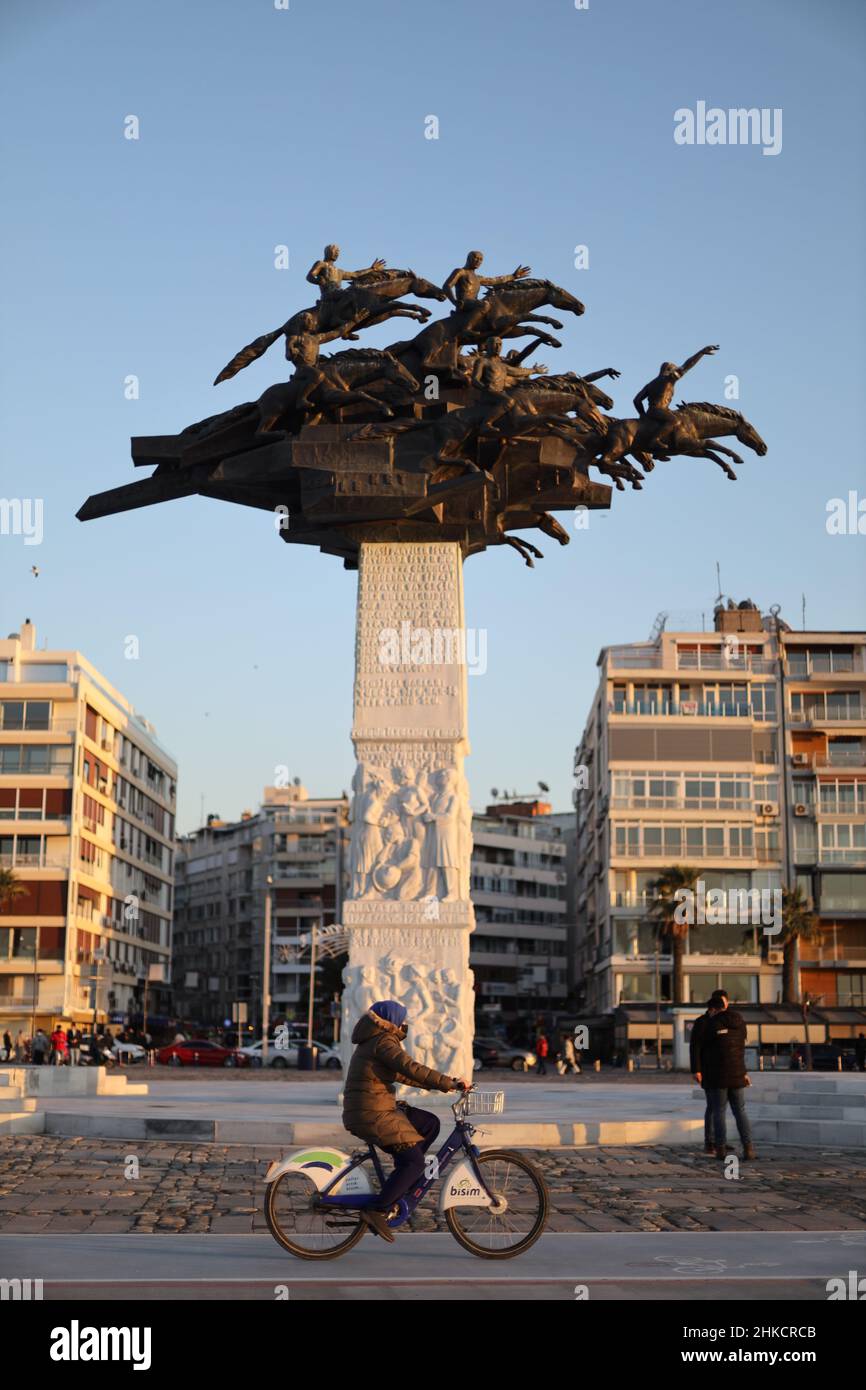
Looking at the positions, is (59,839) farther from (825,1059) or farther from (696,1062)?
(696,1062)

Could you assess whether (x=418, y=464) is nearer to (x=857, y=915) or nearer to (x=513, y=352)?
(x=513, y=352)

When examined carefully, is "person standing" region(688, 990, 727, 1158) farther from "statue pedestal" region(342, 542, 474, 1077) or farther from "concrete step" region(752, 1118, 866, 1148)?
"statue pedestal" region(342, 542, 474, 1077)

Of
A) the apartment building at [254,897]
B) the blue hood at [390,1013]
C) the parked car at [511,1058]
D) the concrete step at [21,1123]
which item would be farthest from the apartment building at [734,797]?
the blue hood at [390,1013]

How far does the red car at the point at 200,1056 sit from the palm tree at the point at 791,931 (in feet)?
71.4

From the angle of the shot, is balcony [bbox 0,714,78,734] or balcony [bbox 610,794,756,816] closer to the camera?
balcony [bbox 0,714,78,734]

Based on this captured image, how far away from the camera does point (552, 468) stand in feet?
68.8

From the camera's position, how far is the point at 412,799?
67.7 feet

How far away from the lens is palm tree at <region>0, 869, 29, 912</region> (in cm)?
6194

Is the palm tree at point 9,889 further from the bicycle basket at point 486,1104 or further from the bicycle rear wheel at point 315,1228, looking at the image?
the bicycle rear wheel at point 315,1228

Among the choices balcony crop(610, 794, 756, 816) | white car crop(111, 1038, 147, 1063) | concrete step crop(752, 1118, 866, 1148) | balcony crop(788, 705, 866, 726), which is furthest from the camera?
balcony crop(788, 705, 866, 726)

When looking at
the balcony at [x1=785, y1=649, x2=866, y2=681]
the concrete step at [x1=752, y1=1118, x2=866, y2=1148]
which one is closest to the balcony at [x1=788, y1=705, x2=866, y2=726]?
the balcony at [x1=785, y1=649, x2=866, y2=681]

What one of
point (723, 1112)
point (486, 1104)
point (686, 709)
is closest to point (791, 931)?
point (686, 709)

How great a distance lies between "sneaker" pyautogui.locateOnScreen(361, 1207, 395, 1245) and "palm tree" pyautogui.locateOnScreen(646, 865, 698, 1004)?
53.8 meters
